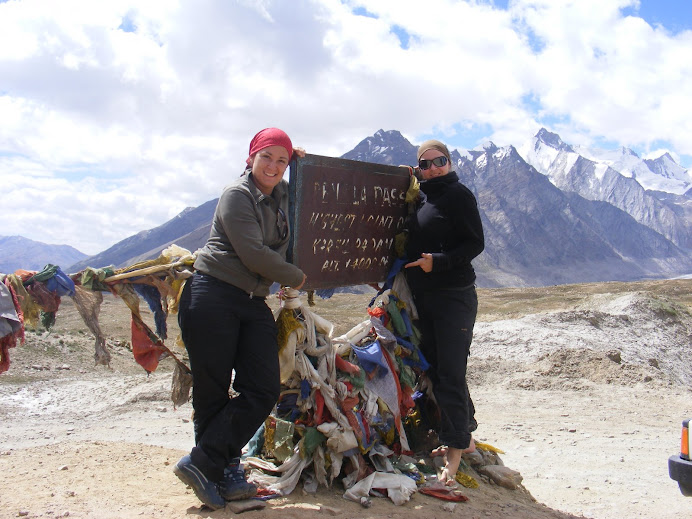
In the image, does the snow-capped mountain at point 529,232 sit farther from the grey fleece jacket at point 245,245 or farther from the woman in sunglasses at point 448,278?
the grey fleece jacket at point 245,245

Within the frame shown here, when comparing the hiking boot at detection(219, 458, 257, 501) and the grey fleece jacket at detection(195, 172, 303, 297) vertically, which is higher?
the grey fleece jacket at detection(195, 172, 303, 297)

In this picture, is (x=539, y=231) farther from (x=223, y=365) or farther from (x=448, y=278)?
(x=223, y=365)

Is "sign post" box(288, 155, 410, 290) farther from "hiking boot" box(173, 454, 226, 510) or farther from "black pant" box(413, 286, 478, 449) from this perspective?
"hiking boot" box(173, 454, 226, 510)

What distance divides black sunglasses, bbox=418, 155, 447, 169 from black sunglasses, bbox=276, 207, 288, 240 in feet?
3.78

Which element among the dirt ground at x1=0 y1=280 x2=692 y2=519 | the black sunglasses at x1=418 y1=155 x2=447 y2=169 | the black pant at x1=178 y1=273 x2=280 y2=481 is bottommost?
the dirt ground at x1=0 y1=280 x2=692 y2=519

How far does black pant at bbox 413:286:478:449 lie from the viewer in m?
4.14

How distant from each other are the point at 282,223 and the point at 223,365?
906mm

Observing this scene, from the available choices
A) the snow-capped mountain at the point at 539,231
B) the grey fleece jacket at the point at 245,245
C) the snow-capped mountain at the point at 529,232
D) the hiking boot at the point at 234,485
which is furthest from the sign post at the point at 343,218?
the snow-capped mountain at the point at 539,231

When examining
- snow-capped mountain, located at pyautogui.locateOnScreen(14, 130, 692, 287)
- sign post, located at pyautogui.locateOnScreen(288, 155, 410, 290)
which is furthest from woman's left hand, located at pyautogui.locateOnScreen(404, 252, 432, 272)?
snow-capped mountain, located at pyautogui.locateOnScreen(14, 130, 692, 287)

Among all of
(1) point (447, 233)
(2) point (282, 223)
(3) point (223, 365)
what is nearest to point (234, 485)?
(3) point (223, 365)

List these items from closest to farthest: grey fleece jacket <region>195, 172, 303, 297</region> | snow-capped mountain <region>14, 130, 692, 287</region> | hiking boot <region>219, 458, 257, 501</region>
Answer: grey fleece jacket <region>195, 172, 303, 297</region>, hiking boot <region>219, 458, 257, 501</region>, snow-capped mountain <region>14, 130, 692, 287</region>

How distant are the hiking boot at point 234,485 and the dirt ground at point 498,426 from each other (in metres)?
0.13

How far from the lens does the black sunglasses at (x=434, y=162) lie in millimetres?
4215

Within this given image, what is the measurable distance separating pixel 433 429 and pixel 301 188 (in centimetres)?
208
